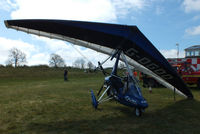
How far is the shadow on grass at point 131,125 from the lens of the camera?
4.41m

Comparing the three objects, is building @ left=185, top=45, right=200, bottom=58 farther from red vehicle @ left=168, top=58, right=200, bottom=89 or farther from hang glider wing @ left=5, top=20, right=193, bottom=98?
hang glider wing @ left=5, top=20, right=193, bottom=98

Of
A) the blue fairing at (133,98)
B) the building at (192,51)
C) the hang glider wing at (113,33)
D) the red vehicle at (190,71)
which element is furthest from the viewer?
the building at (192,51)

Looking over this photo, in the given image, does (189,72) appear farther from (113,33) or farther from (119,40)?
(113,33)

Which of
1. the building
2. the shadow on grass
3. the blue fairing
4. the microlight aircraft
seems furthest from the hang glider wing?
the building

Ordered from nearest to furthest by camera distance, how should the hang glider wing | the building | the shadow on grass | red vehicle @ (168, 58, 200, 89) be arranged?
the shadow on grass
the hang glider wing
red vehicle @ (168, 58, 200, 89)
the building

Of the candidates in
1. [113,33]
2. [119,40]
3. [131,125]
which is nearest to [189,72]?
[119,40]

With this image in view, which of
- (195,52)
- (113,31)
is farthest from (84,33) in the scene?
(195,52)

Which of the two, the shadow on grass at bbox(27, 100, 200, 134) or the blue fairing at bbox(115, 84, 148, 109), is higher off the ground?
the blue fairing at bbox(115, 84, 148, 109)

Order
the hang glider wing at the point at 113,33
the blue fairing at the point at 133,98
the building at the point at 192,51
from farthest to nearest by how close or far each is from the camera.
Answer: the building at the point at 192,51 < the blue fairing at the point at 133,98 < the hang glider wing at the point at 113,33

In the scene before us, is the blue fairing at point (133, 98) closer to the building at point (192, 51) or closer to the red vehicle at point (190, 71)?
the red vehicle at point (190, 71)

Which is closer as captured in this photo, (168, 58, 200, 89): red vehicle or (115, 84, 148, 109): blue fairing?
(115, 84, 148, 109): blue fairing

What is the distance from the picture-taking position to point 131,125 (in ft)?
15.8

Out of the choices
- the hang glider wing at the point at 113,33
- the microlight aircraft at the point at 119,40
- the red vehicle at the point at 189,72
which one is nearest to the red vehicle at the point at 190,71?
the red vehicle at the point at 189,72

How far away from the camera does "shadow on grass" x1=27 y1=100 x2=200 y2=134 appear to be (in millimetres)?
4406
